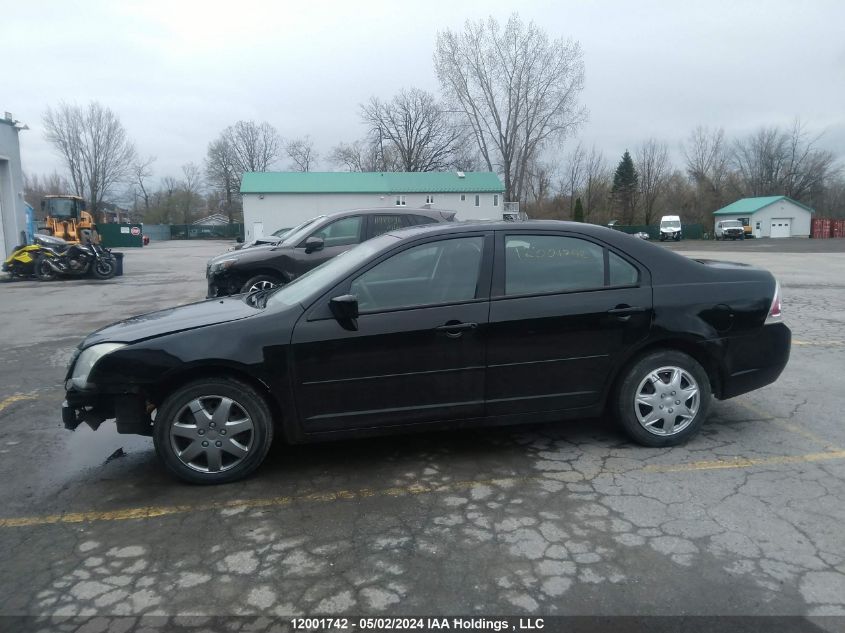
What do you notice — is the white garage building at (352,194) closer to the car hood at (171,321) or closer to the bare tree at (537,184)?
the bare tree at (537,184)

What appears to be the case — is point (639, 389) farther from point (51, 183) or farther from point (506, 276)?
point (51, 183)

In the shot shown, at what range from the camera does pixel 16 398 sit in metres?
6.04

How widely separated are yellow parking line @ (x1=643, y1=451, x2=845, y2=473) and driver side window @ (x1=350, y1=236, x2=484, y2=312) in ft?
5.50

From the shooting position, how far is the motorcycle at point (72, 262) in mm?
18844

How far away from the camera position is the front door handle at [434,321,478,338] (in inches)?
156

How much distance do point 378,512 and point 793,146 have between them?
89.2 m

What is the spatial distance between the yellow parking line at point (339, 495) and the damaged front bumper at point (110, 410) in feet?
1.74

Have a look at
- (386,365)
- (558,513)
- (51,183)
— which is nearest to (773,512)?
(558,513)

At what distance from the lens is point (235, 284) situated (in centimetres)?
987

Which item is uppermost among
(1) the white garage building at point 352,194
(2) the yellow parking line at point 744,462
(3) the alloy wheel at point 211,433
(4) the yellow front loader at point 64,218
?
(1) the white garage building at point 352,194

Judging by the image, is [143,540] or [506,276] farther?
[506,276]

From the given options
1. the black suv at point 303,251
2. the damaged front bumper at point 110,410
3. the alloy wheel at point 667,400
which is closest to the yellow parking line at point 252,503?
the damaged front bumper at point 110,410

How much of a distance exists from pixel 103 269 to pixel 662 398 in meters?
19.1

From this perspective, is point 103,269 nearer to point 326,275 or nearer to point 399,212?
point 399,212
